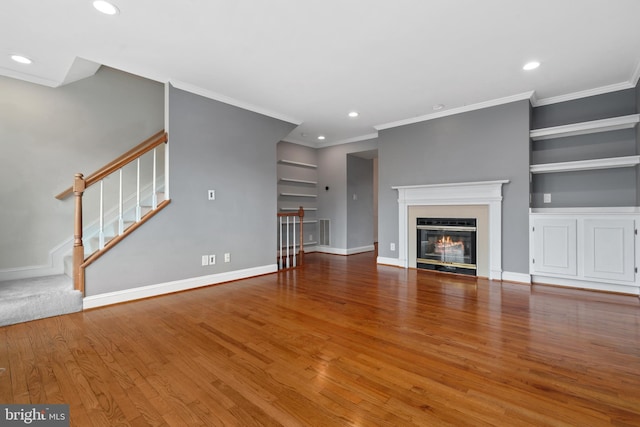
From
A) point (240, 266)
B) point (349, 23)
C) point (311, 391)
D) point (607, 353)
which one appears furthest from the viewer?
point (240, 266)

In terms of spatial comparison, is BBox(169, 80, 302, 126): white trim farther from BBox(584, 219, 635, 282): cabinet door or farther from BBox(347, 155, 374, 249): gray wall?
BBox(584, 219, 635, 282): cabinet door

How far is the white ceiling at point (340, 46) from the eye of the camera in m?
2.32

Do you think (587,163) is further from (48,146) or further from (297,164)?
(48,146)

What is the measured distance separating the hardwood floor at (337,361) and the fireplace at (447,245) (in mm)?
1197

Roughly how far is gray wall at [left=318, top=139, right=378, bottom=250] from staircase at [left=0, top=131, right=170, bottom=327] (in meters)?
3.77

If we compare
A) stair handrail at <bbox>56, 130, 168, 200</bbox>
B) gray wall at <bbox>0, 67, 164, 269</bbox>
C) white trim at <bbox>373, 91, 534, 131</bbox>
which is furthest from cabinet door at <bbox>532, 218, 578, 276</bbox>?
gray wall at <bbox>0, 67, 164, 269</bbox>

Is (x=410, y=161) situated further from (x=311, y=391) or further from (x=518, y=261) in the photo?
(x=311, y=391)

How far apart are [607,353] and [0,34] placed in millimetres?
5567

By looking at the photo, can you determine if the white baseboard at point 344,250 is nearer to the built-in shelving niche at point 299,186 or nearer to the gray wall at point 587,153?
the built-in shelving niche at point 299,186

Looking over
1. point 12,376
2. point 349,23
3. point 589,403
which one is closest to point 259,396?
point 12,376

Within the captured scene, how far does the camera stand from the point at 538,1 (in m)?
2.23

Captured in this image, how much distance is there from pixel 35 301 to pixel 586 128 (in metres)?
6.49

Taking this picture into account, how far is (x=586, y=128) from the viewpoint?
376 cm

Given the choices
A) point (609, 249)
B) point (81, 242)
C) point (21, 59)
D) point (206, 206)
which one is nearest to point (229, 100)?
point (206, 206)
